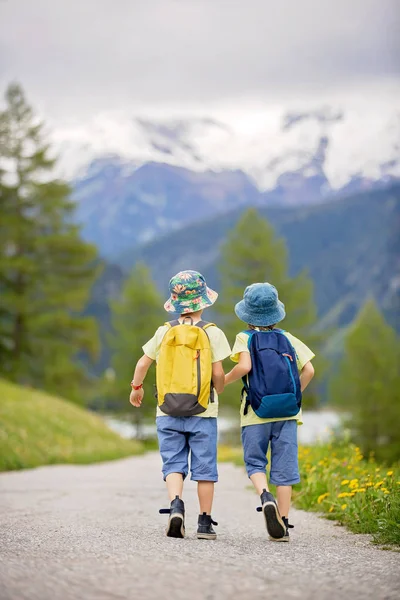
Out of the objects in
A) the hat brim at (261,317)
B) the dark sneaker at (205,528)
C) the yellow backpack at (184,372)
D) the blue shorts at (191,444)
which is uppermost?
the hat brim at (261,317)

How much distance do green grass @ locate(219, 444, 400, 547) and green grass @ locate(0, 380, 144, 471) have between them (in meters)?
5.69

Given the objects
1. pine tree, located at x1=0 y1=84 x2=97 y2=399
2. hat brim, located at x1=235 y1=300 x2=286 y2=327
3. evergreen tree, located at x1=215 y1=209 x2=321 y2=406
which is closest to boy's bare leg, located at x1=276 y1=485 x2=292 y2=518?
hat brim, located at x1=235 y1=300 x2=286 y2=327

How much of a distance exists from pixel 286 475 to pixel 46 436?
1080 centimetres

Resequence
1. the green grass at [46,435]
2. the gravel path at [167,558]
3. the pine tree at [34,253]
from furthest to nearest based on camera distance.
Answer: the pine tree at [34,253]
the green grass at [46,435]
the gravel path at [167,558]

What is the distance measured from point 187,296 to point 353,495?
85.8 inches

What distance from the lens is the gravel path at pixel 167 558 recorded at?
294cm

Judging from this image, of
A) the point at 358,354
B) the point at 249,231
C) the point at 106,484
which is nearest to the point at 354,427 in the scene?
the point at 358,354

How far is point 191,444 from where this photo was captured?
5.00 metres

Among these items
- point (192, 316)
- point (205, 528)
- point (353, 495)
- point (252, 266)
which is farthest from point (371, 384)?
point (205, 528)

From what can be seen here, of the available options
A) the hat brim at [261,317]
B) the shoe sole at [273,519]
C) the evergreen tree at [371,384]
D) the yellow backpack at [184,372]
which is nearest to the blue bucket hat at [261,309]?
the hat brim at [261,317]

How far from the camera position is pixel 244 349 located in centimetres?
504

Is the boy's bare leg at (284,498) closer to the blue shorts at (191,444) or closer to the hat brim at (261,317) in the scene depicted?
the blue shorts at (191,444)

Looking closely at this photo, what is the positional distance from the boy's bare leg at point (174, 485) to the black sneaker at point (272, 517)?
0.54m

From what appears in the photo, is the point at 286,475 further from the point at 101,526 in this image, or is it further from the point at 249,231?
the point at 249,231
